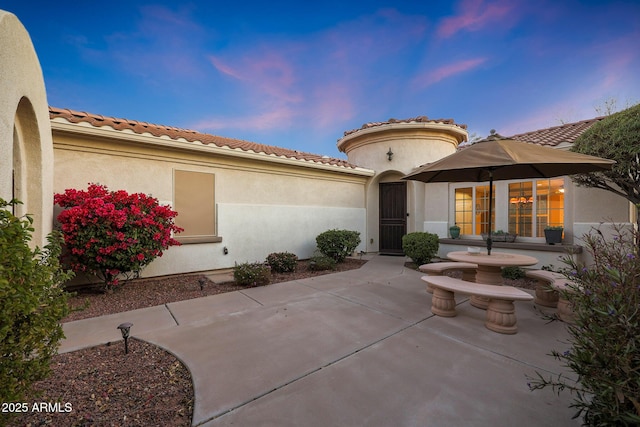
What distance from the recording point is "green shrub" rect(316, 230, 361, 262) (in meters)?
7.82

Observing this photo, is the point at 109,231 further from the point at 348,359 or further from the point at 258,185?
the point at 348,359

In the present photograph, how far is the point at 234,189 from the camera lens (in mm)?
7176

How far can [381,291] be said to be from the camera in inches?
206

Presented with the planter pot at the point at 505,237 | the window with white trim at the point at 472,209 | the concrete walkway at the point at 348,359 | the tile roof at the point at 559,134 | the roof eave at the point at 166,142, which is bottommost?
the concrete walkway at the point at 348,359

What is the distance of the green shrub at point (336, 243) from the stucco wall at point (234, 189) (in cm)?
92

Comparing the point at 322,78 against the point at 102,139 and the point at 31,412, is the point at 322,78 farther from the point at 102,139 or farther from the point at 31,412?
the point at 31,412

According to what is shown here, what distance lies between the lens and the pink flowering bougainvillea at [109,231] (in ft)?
14.5

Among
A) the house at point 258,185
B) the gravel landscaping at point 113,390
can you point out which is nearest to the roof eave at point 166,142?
the house at point 258,185

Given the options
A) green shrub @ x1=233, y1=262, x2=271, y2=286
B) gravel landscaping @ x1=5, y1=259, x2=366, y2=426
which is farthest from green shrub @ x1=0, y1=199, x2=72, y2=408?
green shrub @ x1=233, y1=262, x2=271, y2=286

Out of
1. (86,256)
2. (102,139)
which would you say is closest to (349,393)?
(86,256)

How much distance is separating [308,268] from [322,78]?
902 cm

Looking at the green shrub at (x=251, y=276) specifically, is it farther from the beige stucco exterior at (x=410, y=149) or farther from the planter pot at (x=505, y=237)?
the planter pot at (x=505, y=237)

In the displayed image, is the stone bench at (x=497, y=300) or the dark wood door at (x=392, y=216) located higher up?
the dark wood door at (x=392, y=216)

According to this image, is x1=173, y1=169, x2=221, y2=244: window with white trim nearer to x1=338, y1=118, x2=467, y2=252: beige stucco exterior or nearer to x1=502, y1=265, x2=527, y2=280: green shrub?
x1=338, y1=118, x2=467, y2=252: beige stucco exterior
